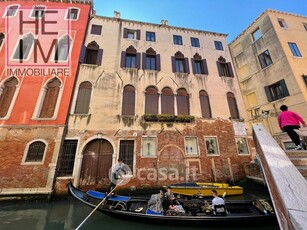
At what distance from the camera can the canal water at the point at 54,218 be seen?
4.54m

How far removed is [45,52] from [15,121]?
15.6 ft

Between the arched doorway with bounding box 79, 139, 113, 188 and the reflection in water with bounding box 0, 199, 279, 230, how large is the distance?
146 centimetres

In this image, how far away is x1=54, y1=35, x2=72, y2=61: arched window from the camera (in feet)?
32.7

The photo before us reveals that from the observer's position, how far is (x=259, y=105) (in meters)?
11.0

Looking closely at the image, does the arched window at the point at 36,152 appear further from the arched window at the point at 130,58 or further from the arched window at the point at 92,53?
the arched window at the point at 130,58

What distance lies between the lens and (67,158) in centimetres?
799

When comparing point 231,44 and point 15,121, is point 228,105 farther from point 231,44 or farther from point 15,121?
point 15,121

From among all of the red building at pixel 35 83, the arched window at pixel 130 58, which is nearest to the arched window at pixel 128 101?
the arched window at pixel 130 58

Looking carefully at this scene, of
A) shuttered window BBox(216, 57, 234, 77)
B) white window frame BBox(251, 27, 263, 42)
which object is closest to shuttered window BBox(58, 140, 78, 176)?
shuttered window BBox(216, 57, 234, 77)

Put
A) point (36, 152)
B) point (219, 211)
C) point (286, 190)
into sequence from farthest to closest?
point (36, 152), point (219, 211), point (286, 190)

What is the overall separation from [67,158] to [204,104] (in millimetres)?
8932

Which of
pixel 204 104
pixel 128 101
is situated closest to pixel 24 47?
pixel 128 101

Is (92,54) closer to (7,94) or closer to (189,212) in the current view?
(7,94)

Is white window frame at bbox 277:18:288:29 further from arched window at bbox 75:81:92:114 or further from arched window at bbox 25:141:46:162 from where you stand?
arched window at bbox 25:141:46:162
